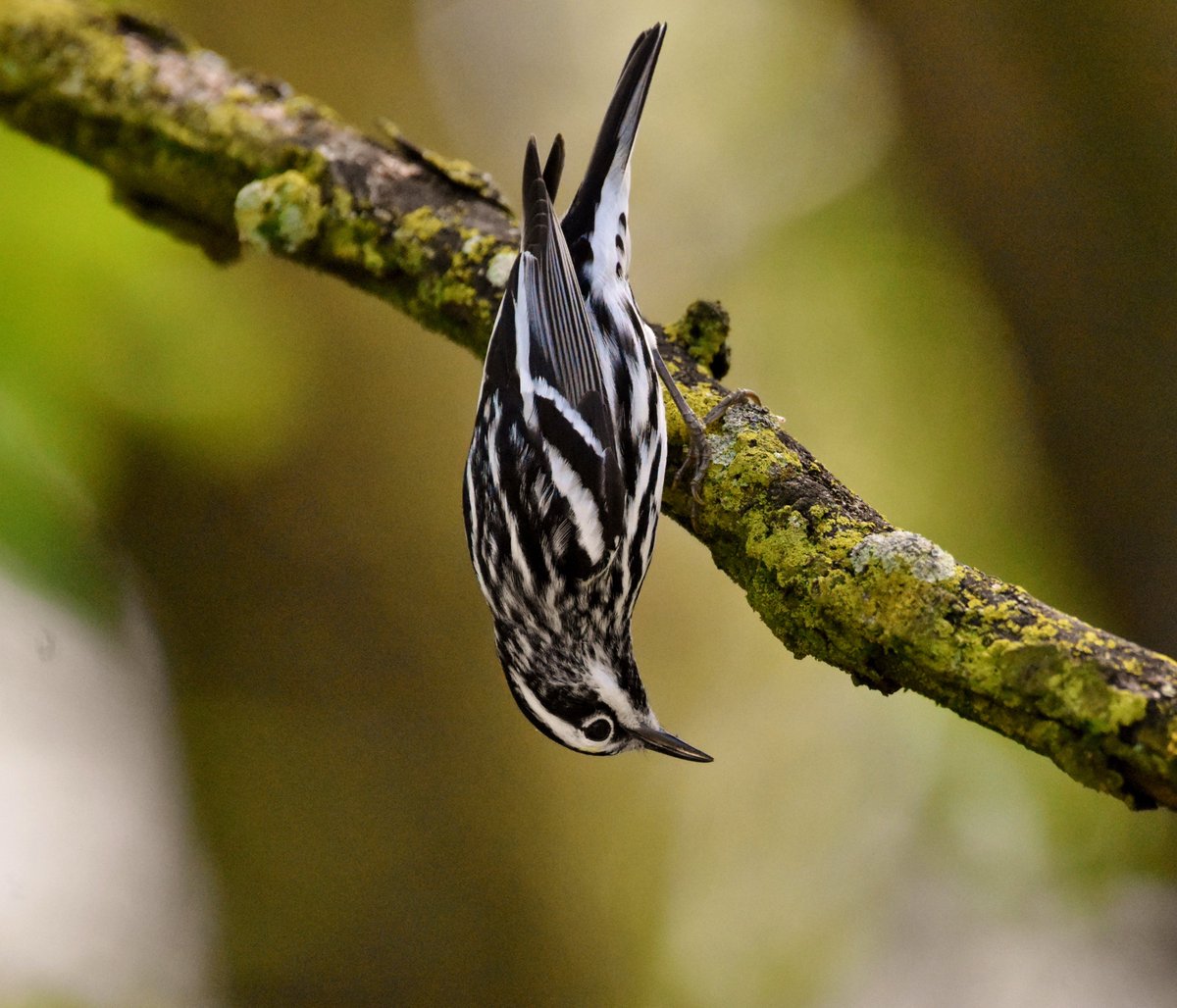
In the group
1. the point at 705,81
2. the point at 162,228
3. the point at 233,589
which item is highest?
the point at 705,81

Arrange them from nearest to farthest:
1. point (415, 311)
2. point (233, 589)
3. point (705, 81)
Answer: point (415, 311)
point (233, 589)
point (705, 81)

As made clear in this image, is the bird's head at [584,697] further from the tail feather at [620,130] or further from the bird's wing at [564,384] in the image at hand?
the tail feather at [620,130]

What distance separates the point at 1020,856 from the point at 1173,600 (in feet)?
7.50

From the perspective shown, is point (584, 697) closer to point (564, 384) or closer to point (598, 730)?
point (598, 730)

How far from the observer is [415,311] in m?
2.90

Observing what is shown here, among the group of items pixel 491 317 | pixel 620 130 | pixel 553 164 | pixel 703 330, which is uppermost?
pixel 620 130

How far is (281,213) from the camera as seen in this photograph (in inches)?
114

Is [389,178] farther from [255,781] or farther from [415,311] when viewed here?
[255,781]

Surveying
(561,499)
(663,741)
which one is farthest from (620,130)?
(663,741)

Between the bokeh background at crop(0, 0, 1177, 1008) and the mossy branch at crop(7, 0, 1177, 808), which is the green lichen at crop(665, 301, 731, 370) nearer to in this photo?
the mossy branch at crop(7, 0, 1177, 808)

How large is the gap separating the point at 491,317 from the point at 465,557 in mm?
1314

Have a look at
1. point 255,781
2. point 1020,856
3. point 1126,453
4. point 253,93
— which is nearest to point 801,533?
point 1126,453

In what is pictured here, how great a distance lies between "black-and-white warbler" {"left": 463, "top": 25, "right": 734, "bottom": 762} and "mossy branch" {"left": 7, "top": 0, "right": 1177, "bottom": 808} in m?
0.15

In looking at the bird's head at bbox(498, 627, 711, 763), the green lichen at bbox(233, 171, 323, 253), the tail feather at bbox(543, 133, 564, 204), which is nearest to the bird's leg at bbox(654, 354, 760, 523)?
the bird's head at bbox(498, 627, 711, 763)
